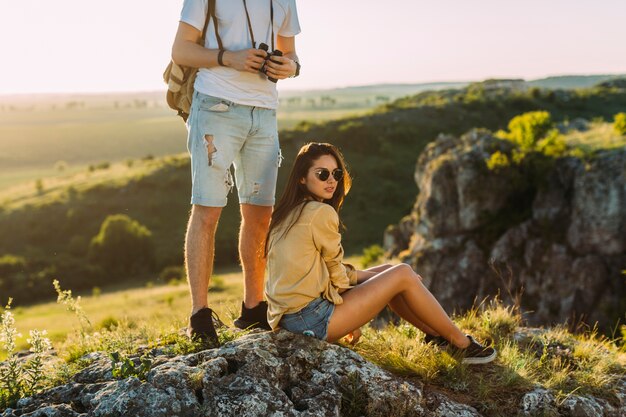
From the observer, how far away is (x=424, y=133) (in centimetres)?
8338

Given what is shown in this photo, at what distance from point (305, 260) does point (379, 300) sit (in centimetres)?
71

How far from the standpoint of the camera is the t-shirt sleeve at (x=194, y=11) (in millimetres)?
4973

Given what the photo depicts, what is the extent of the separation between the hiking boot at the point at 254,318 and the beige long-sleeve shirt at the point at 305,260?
556mm

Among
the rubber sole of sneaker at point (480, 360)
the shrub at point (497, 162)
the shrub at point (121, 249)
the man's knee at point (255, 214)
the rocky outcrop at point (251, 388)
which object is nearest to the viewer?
the rocky outcrop at point (251, 388)

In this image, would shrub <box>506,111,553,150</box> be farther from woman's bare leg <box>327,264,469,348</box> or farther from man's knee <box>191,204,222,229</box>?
man's knee <box>191,204,222,229</box>

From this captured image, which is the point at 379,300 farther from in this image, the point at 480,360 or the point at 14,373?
the point at 14,373

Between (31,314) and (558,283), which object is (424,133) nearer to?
(31,314)

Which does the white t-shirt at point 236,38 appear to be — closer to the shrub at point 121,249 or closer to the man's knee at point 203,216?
the man's knee at point 203,216

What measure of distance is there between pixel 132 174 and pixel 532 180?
58281mm

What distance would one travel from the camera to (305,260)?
15.5 ft

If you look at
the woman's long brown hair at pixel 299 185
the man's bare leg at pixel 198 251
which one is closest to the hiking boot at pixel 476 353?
the woman's long brown hair at pixel 299 185

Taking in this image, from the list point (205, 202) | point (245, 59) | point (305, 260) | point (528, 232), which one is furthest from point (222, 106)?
point (528, 232)

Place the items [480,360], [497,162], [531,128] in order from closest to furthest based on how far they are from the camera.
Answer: [480,360], [497,162], [531,128]

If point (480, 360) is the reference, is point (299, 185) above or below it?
above
